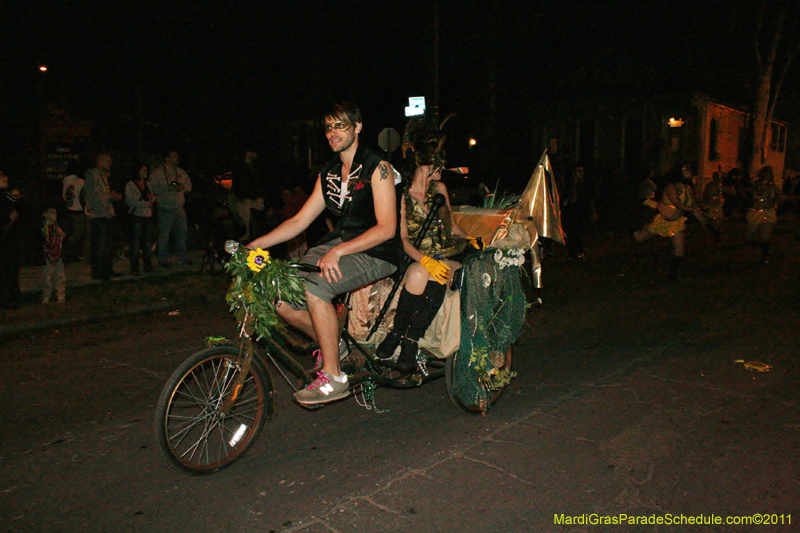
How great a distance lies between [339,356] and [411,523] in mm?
1291

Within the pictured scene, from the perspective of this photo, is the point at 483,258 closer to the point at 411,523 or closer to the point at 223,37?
the point at 411,523

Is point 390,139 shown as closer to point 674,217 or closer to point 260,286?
point 674,217

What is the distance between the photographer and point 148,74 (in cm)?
1720

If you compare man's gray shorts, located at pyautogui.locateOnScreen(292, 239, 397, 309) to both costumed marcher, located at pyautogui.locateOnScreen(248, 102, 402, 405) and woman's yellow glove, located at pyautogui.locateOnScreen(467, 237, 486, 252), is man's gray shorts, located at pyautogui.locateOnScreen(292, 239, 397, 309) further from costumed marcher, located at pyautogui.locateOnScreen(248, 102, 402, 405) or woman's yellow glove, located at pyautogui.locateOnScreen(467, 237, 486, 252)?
woman's yellow glove, located at pyautogui.locateOnScreen(467, 237, 486, 252)

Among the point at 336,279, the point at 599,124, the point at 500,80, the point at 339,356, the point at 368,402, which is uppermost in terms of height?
the point at 500,80

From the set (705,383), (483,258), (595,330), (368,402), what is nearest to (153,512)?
(368,402)

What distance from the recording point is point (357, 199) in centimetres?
403

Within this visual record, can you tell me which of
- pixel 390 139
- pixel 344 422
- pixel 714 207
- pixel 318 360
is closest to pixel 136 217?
pixel 390 139

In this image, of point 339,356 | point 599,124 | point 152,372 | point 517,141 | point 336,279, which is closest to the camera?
point 336,279

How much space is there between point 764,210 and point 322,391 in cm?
1100

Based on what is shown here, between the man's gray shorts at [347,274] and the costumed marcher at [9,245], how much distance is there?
560 centimetres

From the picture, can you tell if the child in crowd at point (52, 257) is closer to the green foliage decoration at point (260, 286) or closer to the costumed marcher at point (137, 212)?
the costumed marcher at point (137, 212)

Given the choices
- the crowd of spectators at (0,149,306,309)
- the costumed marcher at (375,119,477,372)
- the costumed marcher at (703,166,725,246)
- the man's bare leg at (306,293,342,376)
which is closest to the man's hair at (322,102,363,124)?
the costumed marcher at (375,119,477,372)

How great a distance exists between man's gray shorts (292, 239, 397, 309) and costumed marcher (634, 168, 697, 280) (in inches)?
296
